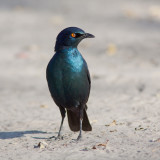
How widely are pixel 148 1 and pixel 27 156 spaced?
11.3 meters

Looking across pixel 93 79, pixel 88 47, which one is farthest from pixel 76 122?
pixel 88 47

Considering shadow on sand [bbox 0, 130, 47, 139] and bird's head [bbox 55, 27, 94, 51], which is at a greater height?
bird's head [bbox 55, 27, 94, 51]

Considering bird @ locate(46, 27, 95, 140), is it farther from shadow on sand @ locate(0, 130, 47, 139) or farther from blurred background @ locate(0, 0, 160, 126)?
blurred background @ locate(0, 0, 160, 126)

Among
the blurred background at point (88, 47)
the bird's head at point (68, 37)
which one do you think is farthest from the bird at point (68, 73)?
the blurred background at point (88, 47)

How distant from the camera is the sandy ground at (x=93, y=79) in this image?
5156mm

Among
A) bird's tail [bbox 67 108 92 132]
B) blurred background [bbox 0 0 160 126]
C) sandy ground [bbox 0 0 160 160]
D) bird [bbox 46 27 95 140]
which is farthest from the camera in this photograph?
blurred background [bbox 0 0 160 126]

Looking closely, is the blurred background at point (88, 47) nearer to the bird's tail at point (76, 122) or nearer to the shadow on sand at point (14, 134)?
the shadow on sand at point (14, 134)

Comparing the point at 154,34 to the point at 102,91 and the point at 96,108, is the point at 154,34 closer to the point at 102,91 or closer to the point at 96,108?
the point at 102,91

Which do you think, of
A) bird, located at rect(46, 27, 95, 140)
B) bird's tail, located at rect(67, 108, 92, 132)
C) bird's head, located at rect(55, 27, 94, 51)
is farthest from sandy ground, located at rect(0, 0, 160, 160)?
bird's head, located at rect(55, 27, 94, 51)

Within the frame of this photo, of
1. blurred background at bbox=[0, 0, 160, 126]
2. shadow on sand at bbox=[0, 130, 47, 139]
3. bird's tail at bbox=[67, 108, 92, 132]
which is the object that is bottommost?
shadow on sand at bbox=[0, 130, 47, 139]

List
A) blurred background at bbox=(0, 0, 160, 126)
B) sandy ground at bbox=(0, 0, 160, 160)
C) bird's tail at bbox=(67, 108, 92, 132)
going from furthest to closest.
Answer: blurred background at bbox=(0, 0, 160, 126), bird's tail at bbox=(67, 108, 92, 132), sandy ground at bbox=(0, 0, 160, 160)

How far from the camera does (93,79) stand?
8.86 m

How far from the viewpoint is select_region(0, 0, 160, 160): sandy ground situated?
16.9ft

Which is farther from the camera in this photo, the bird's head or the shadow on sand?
the shadow on sand
